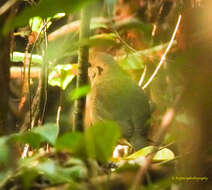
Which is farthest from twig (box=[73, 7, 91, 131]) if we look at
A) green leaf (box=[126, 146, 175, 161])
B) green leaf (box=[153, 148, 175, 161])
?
Result: green leaf (box=[153, 148, 175, 161])

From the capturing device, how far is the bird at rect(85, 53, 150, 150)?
388 cm

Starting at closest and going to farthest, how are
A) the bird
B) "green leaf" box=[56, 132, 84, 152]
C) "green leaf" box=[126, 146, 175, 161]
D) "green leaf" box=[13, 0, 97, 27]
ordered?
"green leaf" box=[13, 0, 97, 27] → "green leaf" box=[56, 132, 84, 152] → "green leaf" box=[126, 146, 175, 161] → the bird

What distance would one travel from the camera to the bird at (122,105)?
388 cm

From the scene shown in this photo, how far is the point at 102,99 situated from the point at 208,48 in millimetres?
3145

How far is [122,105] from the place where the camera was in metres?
4.05

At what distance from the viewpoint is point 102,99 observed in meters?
4.20

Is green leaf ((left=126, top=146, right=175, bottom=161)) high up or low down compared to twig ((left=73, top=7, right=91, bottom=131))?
down

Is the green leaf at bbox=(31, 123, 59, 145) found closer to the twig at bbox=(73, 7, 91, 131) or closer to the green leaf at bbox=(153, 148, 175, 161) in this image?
the twig at bbox=(73, 7, 91, 131)

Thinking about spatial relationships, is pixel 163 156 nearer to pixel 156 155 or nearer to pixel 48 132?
pixel 156 155

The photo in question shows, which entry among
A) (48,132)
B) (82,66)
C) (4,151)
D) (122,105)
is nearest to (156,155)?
(82,66)

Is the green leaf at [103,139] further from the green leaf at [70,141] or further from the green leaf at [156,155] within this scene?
the green leaf at [156,155]

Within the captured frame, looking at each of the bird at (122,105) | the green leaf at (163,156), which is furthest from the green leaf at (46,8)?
the bird at (122,105)

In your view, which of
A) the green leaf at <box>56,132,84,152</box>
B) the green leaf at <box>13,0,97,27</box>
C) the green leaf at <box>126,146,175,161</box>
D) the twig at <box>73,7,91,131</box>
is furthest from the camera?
the green leaf at <box>126,146,175,161</box>

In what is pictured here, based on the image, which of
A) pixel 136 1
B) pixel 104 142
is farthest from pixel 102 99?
pixel 104 142
